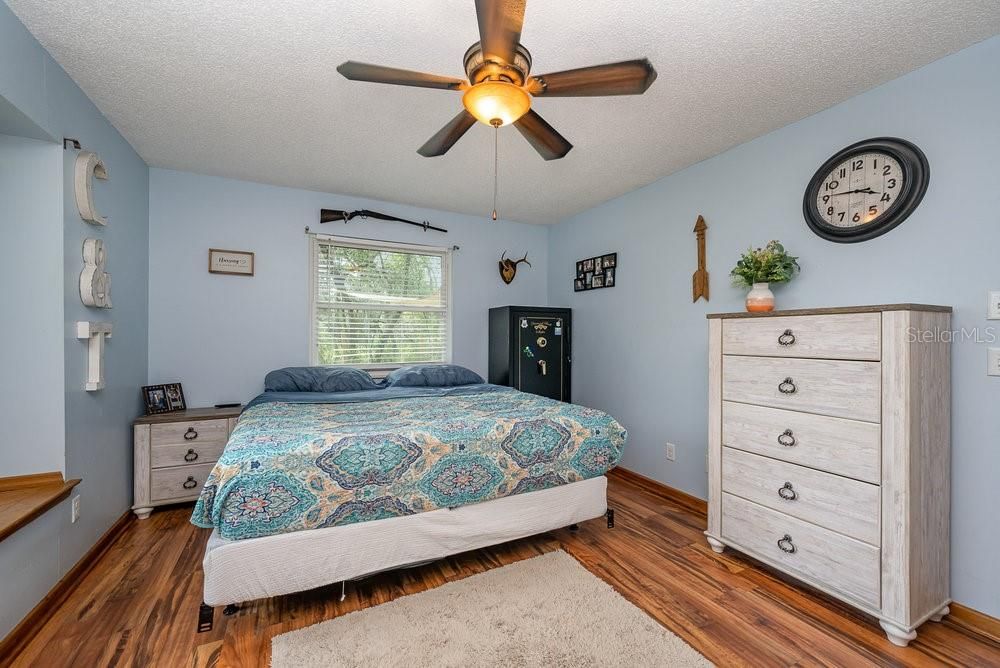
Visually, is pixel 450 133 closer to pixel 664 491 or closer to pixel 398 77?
pixel 398 77

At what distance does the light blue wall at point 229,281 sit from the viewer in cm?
326

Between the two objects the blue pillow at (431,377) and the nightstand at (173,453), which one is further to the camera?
the blue pillow at (431,377)

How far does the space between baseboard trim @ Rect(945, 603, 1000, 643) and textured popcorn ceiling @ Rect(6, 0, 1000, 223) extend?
95.6 inches

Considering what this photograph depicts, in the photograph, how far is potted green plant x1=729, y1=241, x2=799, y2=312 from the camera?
7.88 ft

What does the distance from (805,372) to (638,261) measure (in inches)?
72.3

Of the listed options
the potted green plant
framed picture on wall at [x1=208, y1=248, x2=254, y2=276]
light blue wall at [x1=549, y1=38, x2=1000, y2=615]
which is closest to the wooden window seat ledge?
framed picture on wall at [x1=208, y1=248, x2=254, y2=276]

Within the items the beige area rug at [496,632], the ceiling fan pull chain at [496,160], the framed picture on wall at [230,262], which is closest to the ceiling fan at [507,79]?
the ceiling fan pull chain at [496,160]

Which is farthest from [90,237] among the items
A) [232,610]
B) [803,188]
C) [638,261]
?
[803,188]

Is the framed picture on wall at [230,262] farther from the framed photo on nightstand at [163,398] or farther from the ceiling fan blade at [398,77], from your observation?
the ceiling fan blade at [398,77]

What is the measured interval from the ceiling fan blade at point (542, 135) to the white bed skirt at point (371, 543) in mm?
1762

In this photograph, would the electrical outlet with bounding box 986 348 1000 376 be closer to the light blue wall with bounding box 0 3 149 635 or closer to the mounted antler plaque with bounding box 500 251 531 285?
the mounted antler plaque with bounding box 500 251 531 285

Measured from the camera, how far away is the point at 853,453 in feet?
6.09

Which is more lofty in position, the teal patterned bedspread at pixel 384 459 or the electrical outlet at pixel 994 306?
the electrical outlet at pixel 994 306

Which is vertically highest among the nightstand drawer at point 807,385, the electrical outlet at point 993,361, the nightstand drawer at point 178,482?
the electrical outlet at point 993,361
